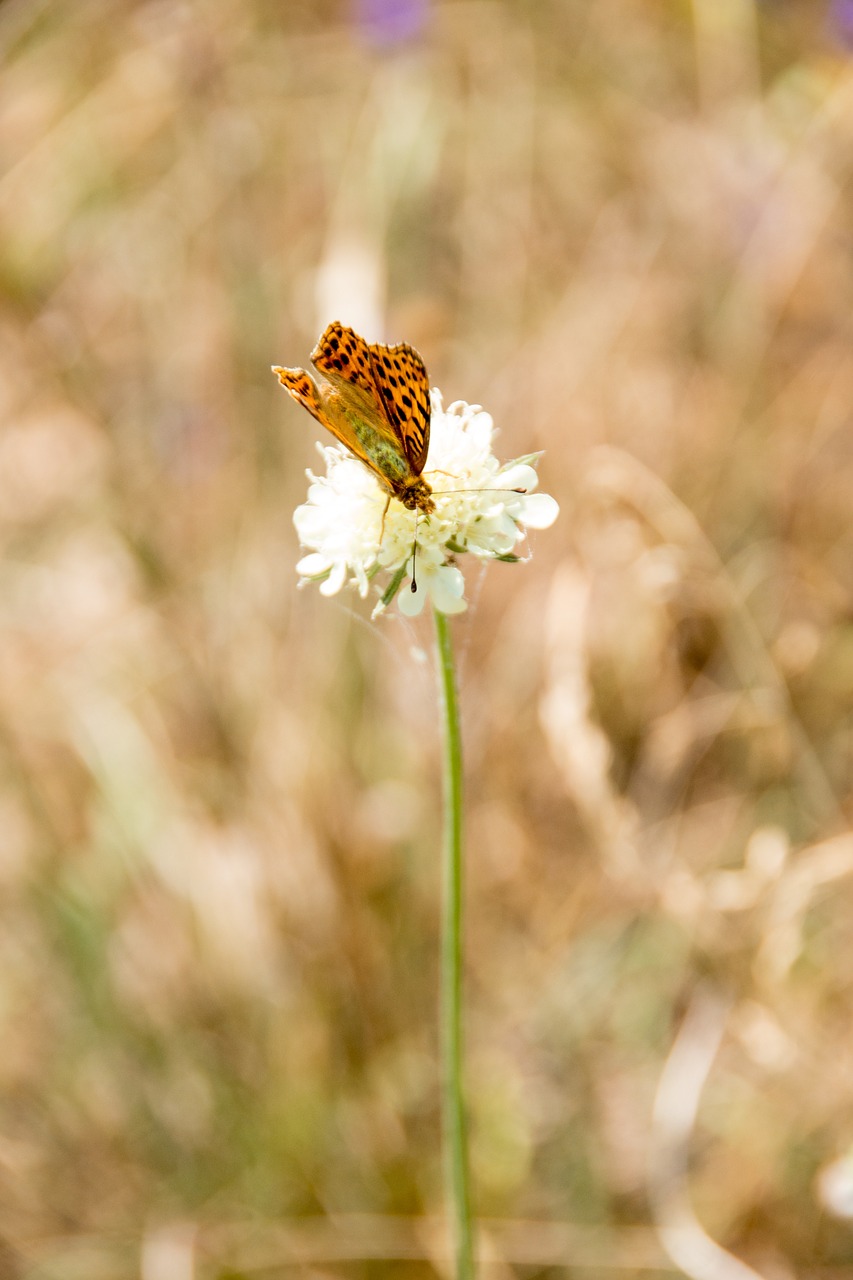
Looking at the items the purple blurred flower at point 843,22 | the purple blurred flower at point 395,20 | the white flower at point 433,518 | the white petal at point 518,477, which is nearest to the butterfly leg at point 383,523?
the white flower at point 433,518

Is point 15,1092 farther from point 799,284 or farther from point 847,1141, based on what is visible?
point 799,284

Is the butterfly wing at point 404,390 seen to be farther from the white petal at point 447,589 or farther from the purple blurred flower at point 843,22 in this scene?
the purple blurred flower at point 843,22

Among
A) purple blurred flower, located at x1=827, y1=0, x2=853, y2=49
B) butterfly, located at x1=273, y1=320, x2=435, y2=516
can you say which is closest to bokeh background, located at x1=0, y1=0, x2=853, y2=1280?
purple blurred flower, located at x1=827, y1=0, x2=853, y2=49

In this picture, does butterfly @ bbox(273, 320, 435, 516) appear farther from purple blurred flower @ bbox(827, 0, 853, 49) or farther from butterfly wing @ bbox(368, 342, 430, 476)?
purple blurred flower @ bbox(827, 0, 853, 49)

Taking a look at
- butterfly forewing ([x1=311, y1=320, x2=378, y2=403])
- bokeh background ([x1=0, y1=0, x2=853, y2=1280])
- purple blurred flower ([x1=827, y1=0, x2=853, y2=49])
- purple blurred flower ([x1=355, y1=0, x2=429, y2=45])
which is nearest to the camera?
butterfly forewing ([x1=311, y1=320, x2=378, y2=403])

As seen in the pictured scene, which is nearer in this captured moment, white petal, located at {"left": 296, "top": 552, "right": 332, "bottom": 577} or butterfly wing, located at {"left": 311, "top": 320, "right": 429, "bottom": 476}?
butterfly wing, located at {"left": 311, "top": 320, "right": 429, "bottom": 476}

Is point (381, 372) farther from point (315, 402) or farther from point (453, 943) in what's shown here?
point (453, 943)
